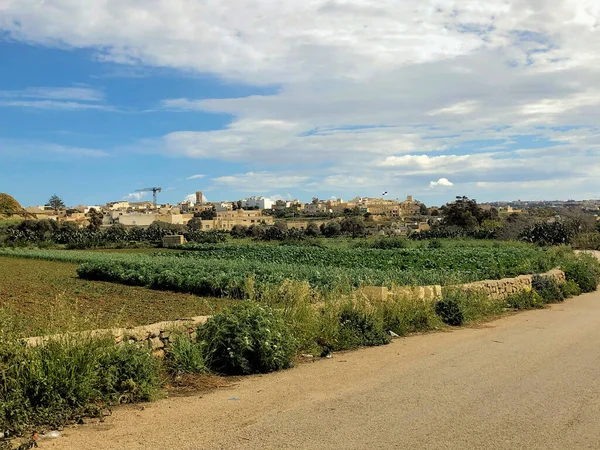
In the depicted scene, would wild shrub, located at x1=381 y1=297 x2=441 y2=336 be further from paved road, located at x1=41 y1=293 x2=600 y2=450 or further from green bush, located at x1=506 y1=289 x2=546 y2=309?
green bush, located at x1=506 y1=289 x2=546 y2=309

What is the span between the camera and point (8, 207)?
117 metres

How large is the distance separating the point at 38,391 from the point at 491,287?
14.7 meters

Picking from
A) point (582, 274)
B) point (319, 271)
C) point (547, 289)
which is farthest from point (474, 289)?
point (582, 274)

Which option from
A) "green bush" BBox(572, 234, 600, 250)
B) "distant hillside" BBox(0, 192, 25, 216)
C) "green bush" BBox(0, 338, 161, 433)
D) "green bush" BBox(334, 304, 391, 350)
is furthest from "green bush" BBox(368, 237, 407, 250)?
"distant hillside" BBox(0, 192, 25, 216)

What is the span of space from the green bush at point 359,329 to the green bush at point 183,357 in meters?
3.20

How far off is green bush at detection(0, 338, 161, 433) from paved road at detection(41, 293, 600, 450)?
0.41 meters

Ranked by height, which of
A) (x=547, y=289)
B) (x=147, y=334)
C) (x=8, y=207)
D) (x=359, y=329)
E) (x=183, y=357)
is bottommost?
(x=547, y=289)

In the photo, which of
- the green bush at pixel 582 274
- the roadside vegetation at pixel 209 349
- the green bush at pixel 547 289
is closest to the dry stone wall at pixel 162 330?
the roadside vegetation at pixel 209 349

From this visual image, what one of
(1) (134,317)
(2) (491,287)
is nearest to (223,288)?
(1) (134,317)

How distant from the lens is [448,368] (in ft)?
31.7

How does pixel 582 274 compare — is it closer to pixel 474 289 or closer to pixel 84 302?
pixel 474 289

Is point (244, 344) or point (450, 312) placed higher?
point (244, 344)

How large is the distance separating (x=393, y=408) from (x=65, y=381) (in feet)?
13.3

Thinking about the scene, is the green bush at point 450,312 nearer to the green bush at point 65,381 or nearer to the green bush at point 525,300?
the green bush at point 525,300
